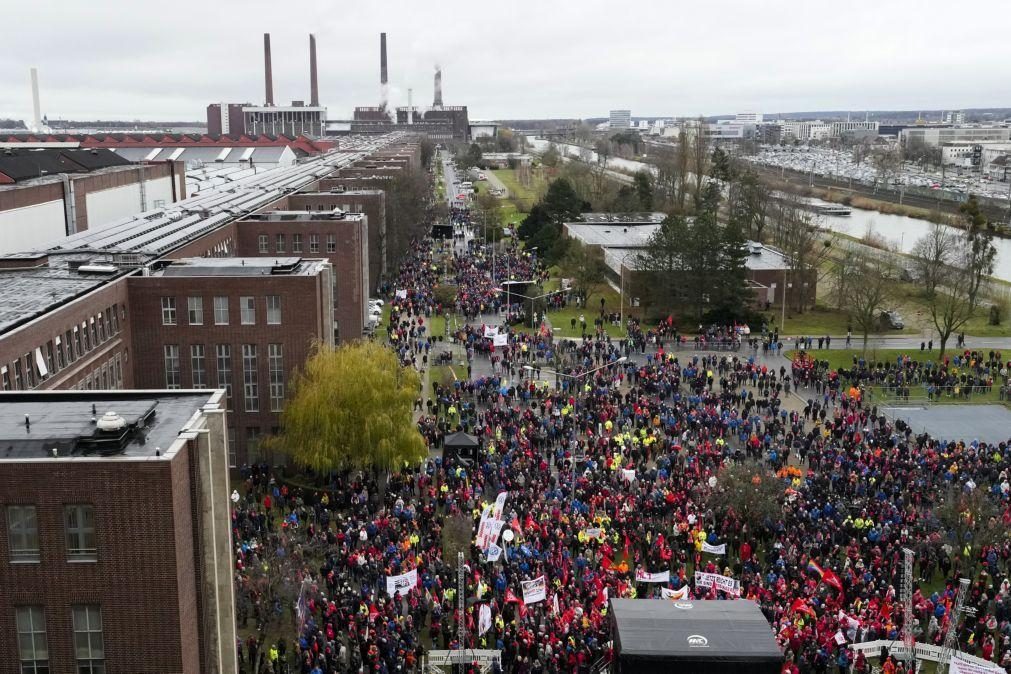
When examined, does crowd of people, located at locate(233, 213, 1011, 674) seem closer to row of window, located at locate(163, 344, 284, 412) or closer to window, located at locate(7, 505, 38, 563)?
row of window, located at locate(163, 344, 284, 412)

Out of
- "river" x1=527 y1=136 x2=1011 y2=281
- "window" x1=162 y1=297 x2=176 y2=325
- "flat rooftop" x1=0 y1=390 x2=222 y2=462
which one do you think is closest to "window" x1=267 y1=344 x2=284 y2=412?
"window" x1=162 y1=297 x2=176 y2=325

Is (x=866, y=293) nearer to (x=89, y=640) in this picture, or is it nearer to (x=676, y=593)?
(x=676, y=593)

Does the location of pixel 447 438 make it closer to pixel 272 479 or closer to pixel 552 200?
pixel 272 479

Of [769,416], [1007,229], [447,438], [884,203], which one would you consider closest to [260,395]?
[447,438]

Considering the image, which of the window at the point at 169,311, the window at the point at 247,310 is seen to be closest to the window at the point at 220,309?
the window at the point at 247,310

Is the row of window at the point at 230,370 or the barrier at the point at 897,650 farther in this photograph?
the row of window at the point at 230,370

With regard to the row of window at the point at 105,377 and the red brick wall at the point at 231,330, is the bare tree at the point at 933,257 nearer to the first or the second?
the red brick wall at the point at 231,330
